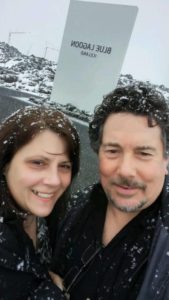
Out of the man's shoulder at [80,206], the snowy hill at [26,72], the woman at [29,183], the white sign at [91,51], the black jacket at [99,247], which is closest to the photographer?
the black jacket at [99,247]

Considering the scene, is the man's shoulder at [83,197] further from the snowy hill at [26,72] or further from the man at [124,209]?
the snowy hill at [26,72]

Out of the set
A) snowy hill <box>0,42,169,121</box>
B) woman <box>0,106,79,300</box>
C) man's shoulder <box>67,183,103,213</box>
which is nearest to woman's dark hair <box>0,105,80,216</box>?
woman <box>0,106,79,300</box>

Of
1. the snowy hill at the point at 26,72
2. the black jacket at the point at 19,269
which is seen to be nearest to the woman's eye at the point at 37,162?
the black jacket at the point at 19,269

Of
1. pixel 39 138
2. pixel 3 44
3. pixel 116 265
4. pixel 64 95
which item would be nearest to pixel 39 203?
pixel 39 138

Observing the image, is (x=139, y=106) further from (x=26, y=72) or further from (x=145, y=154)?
(x=26, y=72)

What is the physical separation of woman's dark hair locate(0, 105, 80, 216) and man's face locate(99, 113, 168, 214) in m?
0.14

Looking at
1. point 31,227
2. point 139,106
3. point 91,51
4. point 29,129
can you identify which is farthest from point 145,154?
point 91,51

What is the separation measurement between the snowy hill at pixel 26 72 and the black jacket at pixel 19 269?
2.33 metres

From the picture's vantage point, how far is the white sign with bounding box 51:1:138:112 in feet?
8.58

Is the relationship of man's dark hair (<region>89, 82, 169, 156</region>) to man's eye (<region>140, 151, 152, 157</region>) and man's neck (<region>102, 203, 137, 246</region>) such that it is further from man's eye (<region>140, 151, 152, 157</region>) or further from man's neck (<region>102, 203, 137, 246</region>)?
man's neck (<region>102, 203, 137, 246</region>)

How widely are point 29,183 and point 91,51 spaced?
1793mm

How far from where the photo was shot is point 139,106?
1320 mm

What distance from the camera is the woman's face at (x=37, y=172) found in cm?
125

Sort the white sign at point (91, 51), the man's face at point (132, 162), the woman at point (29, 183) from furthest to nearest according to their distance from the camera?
the white sign at point (91, 51) < the man's face at point (132, 162) < the woman at point (29, 183)
